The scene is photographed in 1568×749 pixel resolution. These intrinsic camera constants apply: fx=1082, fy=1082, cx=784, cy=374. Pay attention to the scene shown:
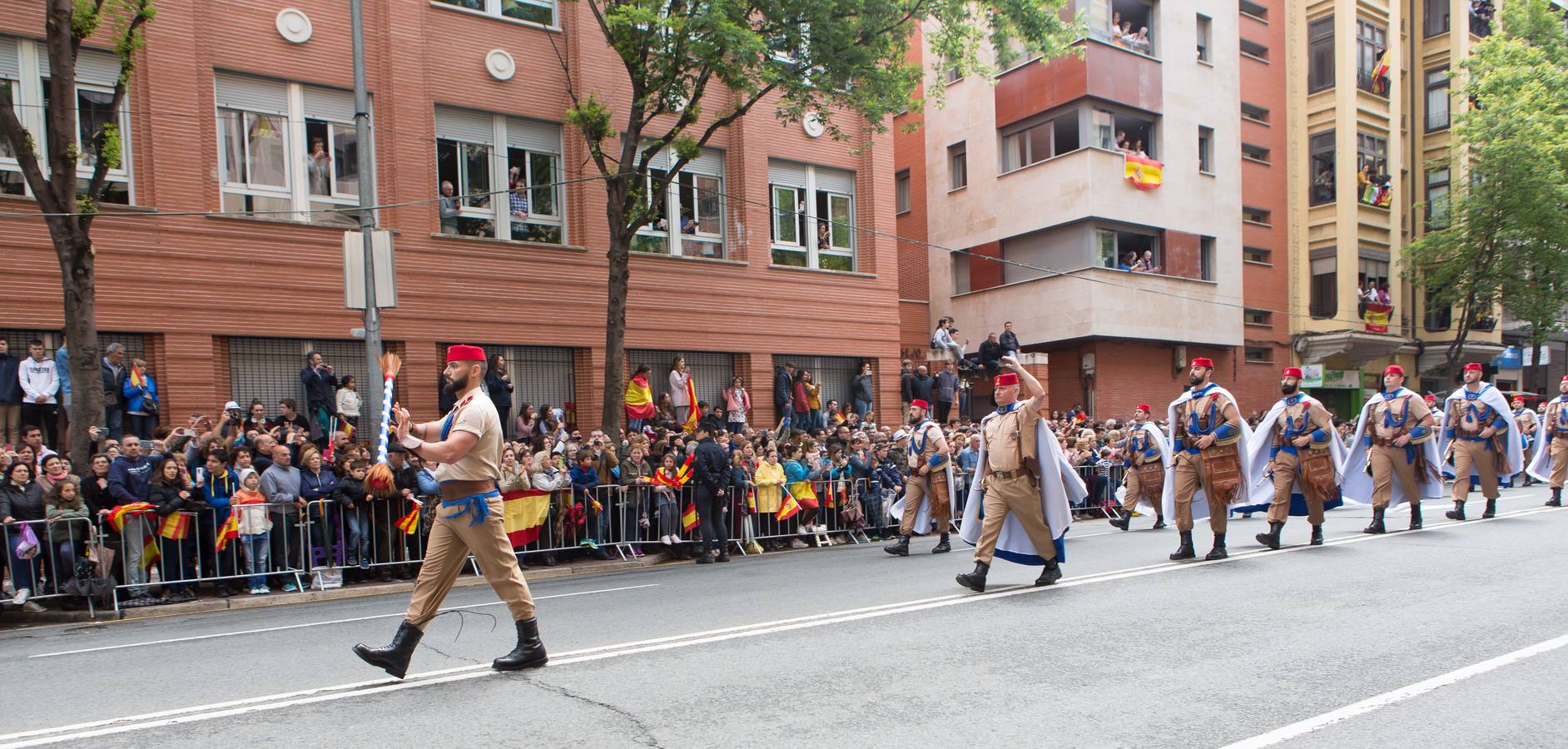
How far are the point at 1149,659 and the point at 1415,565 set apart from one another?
5244mm

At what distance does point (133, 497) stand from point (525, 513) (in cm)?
417

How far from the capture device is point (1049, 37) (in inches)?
685

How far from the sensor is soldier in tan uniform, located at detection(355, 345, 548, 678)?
621cm

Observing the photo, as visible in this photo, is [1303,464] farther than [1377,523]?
No

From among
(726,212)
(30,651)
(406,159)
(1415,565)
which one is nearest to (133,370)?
(406,159)

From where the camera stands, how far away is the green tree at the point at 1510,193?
3144cm

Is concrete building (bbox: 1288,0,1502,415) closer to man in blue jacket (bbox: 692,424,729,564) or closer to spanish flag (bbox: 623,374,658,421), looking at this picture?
spanish flag (bbox: 623,374,658,421)

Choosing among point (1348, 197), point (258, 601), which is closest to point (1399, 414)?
point (258, 601)

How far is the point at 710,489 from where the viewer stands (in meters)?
14.4

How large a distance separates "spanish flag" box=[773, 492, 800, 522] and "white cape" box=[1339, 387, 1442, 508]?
7.23 m

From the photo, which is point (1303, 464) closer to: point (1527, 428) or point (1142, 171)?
point (1527, 428)

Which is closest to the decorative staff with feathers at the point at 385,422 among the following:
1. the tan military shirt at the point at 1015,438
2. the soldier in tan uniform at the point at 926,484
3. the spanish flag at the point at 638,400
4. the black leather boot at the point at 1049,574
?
the tan military shirt at the point at 1015,438

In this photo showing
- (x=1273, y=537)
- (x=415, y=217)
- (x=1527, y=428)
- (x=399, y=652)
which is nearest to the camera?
(x=399, y=652)

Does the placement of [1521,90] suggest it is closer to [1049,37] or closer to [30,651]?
[1049,37]
